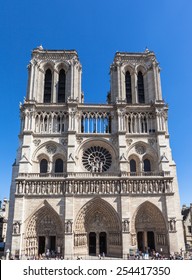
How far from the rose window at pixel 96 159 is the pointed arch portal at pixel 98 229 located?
13.6 feet

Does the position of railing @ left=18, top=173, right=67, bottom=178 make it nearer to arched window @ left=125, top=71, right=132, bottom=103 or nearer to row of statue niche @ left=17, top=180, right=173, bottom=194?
row of statue niche @ left=17, top=180, right=173, bottom=194

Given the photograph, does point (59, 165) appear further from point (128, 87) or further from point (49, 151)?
point (128, 87)

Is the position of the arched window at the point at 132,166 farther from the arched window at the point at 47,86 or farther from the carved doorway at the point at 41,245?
the arched window at the point at 47,86

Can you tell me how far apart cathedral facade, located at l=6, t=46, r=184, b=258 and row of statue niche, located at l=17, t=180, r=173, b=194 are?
103 millimetres

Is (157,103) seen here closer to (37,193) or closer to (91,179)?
(91,179)

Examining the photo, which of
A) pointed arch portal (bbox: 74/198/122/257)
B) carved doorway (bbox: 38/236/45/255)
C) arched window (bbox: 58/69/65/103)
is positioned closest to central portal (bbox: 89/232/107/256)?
pointed arch portal (bbox: 74/198/122/257)

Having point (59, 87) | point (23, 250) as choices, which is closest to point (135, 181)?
point (23, 250)

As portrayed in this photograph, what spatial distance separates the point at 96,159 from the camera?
2902cm

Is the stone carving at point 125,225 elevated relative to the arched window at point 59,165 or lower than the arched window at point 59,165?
lower

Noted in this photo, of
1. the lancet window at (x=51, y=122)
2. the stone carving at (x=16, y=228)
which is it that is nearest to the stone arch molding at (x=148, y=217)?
the stone carving at (x=16, y=228)

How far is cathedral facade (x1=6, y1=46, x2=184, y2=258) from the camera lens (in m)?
25.0

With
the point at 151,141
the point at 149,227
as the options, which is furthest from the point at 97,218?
the point at 151,141

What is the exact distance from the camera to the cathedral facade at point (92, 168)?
25000 mm

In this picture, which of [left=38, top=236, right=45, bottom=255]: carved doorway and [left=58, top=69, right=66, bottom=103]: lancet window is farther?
[left=58, top=69, right=66, bottom=103]: lancet window
